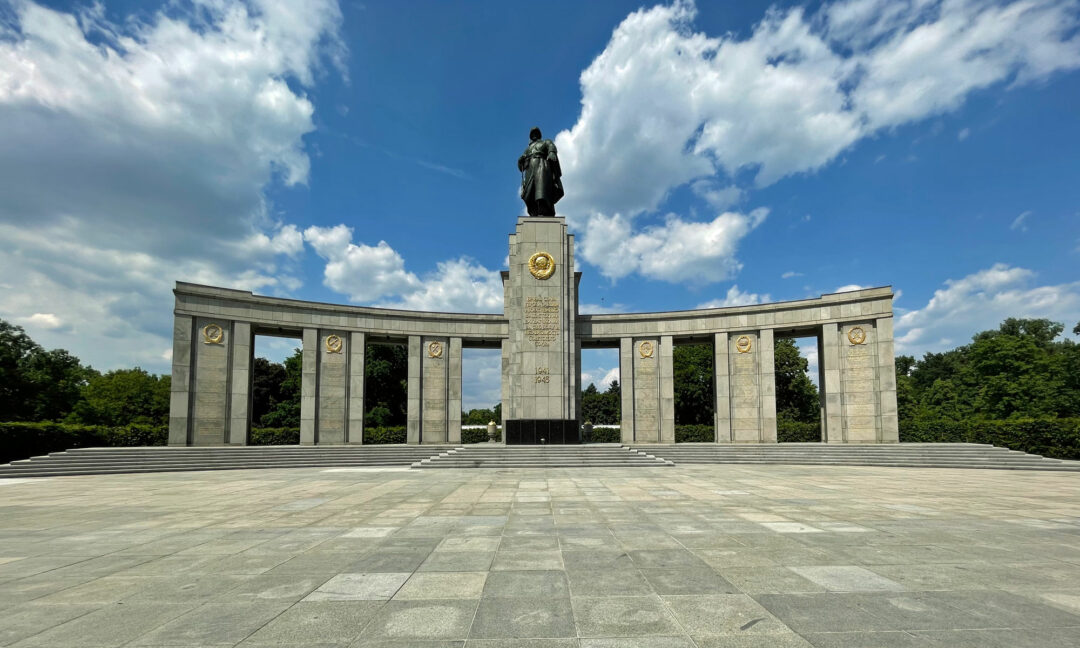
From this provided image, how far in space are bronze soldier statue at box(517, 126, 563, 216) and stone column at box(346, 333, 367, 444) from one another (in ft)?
53.6

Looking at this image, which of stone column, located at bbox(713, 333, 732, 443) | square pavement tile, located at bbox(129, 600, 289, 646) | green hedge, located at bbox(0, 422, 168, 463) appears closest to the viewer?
square pavement tile, located at bbox(129, 600, 289, 646)

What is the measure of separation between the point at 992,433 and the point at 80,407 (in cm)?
7934

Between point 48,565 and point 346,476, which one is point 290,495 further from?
point 48,565

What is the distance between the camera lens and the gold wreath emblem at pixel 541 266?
38500 mm

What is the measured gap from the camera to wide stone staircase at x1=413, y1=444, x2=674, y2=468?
28.2m

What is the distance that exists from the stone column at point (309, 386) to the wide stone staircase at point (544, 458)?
1217 centimetres

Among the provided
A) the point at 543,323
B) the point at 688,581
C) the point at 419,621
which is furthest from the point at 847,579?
the point at 543,323

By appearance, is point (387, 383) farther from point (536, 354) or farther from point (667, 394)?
point (667, 394)

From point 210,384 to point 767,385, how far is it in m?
37.0

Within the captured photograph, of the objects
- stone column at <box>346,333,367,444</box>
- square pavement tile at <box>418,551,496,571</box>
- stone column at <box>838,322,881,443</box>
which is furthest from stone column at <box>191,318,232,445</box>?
stone column at <box>838,322,881,443</box>

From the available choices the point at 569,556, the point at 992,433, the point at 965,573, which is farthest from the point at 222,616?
the point at 992,433

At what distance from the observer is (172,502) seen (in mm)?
15875

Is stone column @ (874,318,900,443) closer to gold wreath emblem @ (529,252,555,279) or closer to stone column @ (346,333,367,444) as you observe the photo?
gold wreath emblem @ (529,252,555,279)

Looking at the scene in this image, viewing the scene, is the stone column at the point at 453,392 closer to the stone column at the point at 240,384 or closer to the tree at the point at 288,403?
the stone column at the point at 240,384
